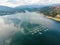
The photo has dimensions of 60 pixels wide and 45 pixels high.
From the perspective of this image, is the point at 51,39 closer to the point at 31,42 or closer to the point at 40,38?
the point at 40,38

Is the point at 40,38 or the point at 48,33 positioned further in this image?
the point at 48,33

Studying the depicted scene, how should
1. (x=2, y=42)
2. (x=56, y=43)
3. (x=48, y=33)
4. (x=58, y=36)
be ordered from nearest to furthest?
(x=56, y=43) < (x=2, y=42) < (x=58, y=36) < (x=48, y=33)

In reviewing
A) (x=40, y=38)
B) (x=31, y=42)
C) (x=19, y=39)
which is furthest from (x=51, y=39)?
(x=19, y=39)

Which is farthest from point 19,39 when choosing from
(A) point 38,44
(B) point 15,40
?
(A) point 38,44

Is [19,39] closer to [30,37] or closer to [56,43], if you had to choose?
[30,37]

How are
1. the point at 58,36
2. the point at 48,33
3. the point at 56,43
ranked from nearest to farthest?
the point at 56,43
the point at 58,36
the point at 48,33

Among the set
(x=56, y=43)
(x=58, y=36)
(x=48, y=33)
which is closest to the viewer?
(x=56, y=43)

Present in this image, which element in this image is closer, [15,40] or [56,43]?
[56,43]

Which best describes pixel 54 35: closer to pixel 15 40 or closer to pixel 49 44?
pixel 49 44

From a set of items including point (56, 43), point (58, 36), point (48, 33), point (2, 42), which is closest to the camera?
point (56, 43)
